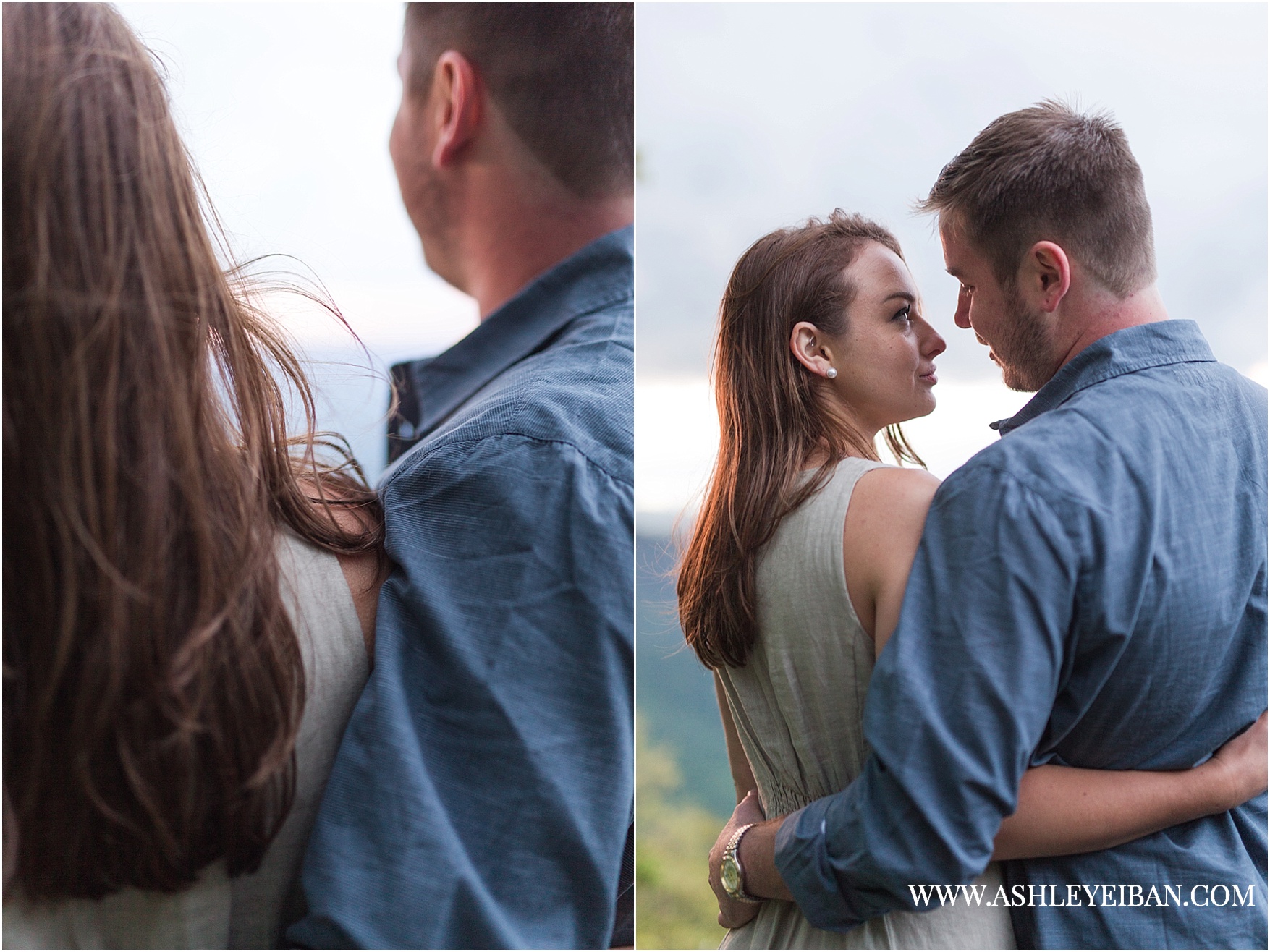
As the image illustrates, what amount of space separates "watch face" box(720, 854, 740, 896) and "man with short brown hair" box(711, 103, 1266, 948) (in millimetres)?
18

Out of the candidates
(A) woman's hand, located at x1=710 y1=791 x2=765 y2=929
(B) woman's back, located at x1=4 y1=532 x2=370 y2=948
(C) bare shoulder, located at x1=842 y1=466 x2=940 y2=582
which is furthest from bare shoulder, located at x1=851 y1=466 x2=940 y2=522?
(B) woman's back, located at x1=4 y1=532 x2=370 y2=948

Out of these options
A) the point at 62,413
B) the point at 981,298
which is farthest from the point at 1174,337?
the point at 62,413

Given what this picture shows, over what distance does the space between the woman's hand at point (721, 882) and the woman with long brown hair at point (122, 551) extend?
2.01 feet

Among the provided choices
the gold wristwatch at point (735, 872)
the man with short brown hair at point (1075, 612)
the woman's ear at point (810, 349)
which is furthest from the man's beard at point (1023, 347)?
the gold wristwatch at point (735, 872)

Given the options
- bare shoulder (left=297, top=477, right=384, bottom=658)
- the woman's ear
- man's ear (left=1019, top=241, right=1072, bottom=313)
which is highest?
man's ear (left=1019, top=241, right=1072, bottom=313)

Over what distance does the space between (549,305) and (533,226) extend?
122 mm

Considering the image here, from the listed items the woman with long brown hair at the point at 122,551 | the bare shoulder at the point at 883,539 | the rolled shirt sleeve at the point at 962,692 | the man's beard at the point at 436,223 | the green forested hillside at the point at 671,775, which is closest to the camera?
the woman with long brown hair at the point at 122,551

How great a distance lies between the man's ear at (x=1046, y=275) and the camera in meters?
1.11

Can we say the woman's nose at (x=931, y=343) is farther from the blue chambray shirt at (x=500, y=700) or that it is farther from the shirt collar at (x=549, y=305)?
the blue chambray shirt at (x=500, y=700)

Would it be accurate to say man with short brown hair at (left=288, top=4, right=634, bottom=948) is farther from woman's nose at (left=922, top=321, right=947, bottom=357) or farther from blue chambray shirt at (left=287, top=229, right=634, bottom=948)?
woman's nose at (left=922, top=321, right=947, bottom=357)

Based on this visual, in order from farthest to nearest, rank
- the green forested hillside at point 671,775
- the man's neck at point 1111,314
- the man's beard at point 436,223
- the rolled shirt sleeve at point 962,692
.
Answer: the green forested hillside at point 671,775
the man's beard at point 436,223
the man's neck at point 1111,314
the rolled shirt sleeve at point 962,692

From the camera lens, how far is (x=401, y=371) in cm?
162

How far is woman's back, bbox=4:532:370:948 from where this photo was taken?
2.85 ft

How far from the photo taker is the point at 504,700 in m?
0.89
